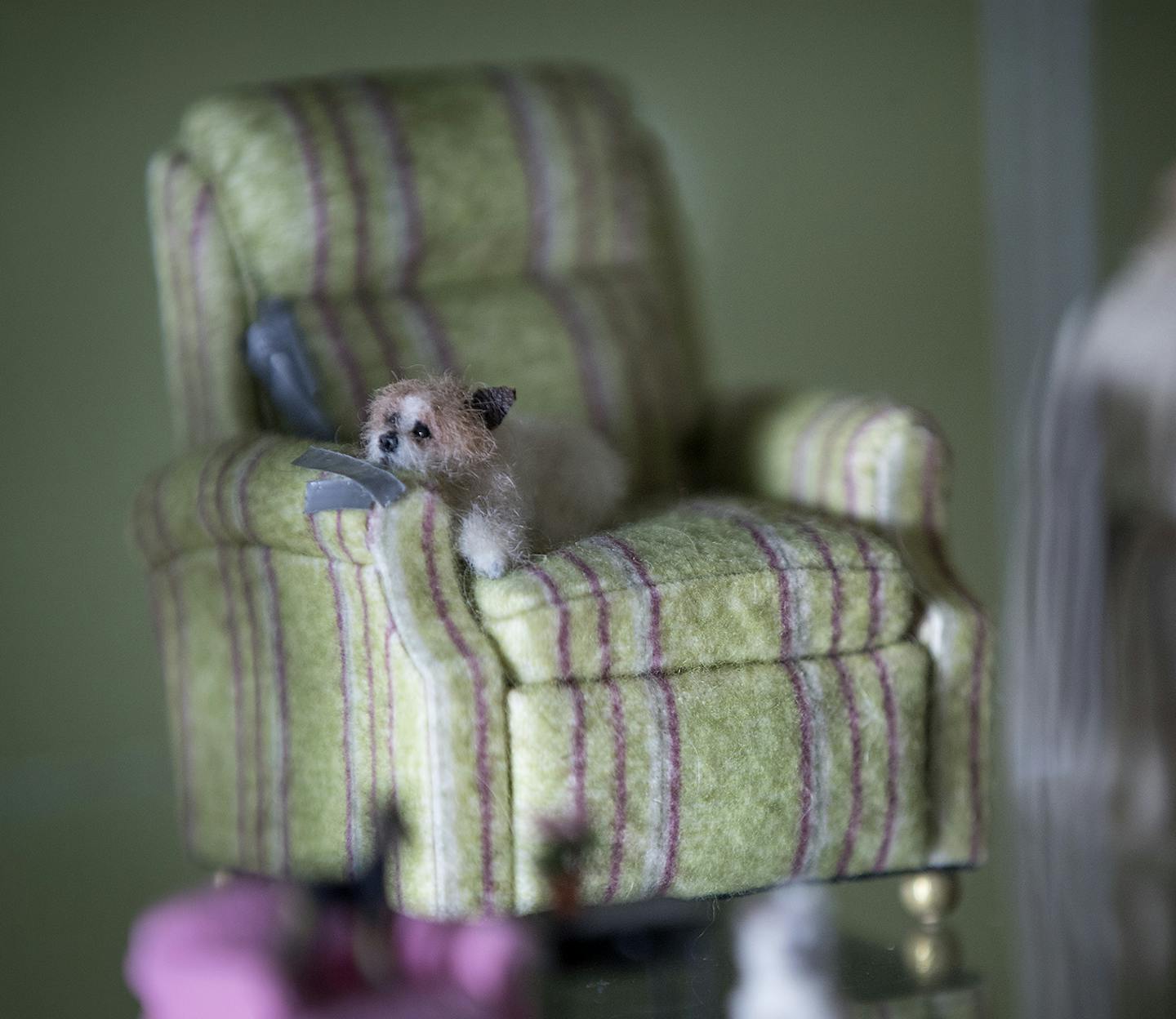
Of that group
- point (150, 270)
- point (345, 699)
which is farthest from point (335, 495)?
point (150, 270)

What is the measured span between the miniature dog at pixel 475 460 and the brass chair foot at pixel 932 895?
1.88 ft

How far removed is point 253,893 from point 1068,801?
109cm

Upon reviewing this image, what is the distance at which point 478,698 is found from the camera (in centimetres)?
146

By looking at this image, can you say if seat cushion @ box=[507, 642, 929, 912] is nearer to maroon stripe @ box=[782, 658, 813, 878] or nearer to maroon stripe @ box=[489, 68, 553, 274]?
maroon stripe @ box=[782, 658, 813, 878]

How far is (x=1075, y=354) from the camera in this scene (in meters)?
1.97

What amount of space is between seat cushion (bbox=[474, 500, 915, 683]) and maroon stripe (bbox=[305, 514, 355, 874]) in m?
0.16

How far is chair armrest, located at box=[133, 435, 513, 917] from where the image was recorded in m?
1.47

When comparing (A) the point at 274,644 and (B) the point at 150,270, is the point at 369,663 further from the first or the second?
(B) the point at 150,270

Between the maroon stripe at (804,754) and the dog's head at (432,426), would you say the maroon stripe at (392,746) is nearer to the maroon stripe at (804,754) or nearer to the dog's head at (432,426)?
the dog's head at (432,426)

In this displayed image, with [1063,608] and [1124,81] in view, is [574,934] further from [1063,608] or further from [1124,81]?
[1124,81]

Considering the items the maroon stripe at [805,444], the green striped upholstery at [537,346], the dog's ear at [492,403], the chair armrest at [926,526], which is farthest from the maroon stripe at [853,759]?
the green striped upholstery at [537,346]

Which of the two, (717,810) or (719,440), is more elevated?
(719,440)

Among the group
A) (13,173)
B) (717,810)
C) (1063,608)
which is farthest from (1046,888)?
(13,173)

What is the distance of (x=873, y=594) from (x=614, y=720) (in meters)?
0.34
